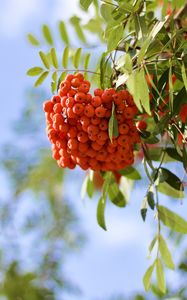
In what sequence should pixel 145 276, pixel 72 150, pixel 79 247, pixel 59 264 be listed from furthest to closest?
pixel 79 247 → pixel 59 264 → pixel 145 276 → pixel 72 150

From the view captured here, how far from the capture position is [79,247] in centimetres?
328

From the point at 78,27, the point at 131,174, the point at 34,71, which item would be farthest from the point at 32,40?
the point at 131,174

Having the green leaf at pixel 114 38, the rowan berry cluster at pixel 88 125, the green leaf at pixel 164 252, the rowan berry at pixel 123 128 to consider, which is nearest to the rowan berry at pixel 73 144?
the rowan berry cluster at pixel 88 125

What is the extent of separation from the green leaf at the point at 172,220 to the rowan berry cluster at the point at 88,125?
169 mm

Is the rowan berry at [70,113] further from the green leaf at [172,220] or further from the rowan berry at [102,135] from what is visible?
the green leaf at [172,220]

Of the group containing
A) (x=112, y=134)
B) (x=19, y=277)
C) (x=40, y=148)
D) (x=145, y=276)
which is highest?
(x=40, y=148)

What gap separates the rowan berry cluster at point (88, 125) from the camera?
1.29 metres

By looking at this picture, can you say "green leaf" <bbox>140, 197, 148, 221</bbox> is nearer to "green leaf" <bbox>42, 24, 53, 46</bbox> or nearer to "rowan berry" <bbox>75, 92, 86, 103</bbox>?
"rowan berry" <bbox>75, 92, 86, 103</bbox>

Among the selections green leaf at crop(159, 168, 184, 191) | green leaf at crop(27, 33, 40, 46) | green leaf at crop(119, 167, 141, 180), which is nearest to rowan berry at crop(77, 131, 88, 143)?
green leaf at crop(159, 168, 184, 191)

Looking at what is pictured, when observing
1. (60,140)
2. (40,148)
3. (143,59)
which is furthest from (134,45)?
(40,148)

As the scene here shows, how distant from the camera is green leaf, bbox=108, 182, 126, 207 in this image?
1.62m

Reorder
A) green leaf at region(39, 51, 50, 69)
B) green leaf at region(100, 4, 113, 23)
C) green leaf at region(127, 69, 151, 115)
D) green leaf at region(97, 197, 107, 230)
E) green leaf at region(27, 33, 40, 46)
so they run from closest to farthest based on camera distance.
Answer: green leaf at region(127, 69, 151, 115) → green leaf at region(100, 4, 113, 23) → green leaf at region(39, 51, 50, 69) → green leaf at region(97, 197, 107, 230) → green leaf at region(27, 33, 40, 46)

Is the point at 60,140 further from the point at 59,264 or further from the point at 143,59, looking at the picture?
the point at 59,264

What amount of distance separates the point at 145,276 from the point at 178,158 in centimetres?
30
